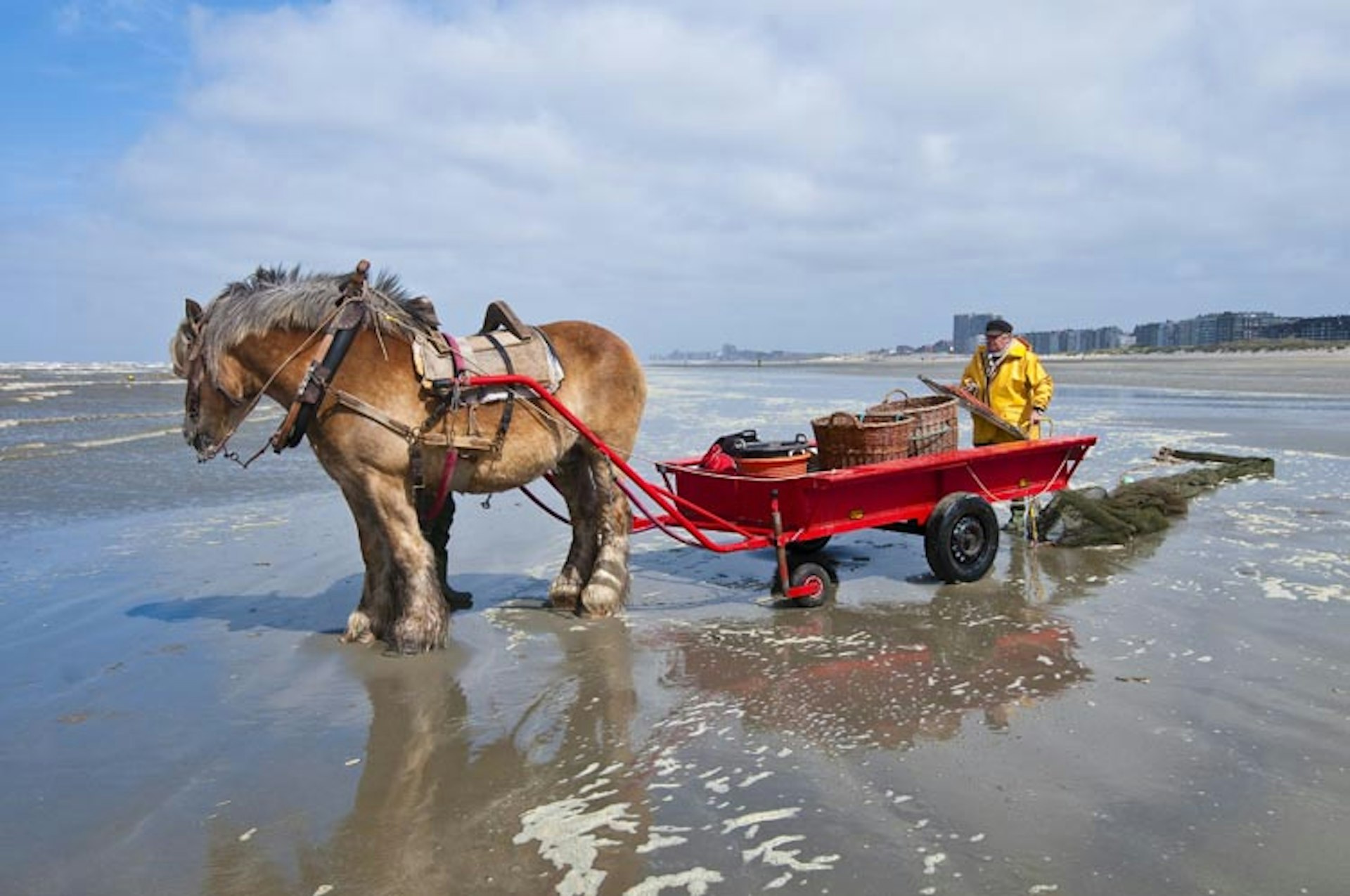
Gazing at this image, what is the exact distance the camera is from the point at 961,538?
704cm

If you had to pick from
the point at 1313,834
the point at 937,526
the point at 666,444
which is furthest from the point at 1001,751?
the point at 666,444

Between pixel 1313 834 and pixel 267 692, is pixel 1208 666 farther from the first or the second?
pixel 267 692

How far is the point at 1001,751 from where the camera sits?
13.0ft

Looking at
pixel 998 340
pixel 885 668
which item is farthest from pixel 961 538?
pixel 885 668

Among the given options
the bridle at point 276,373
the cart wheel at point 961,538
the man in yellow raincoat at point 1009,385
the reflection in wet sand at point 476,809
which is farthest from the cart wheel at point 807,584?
the bridle at point 276,373

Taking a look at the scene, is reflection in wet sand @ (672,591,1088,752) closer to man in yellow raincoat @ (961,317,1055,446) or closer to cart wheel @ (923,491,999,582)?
cart wheel @ (923,491,999,582)

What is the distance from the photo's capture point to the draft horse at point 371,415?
529 centimetres

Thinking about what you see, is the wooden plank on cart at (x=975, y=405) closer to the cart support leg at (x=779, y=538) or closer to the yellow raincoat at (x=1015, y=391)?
the yellow raincoat at (x=1015, y=391)

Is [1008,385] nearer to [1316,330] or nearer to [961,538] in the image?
[961,538]

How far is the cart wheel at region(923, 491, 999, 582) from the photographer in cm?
681

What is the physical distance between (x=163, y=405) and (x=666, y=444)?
19.9m

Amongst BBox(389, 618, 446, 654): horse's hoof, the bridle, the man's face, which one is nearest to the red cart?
the man's face

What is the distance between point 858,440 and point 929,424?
689 millimetres

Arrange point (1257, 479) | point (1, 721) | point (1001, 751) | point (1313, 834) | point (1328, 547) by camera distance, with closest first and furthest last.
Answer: point (1313, 834) → point (1001, 751) → point (1, 721) → point (1328, 547) → point (1257, 479)
